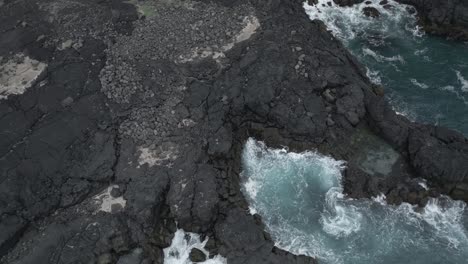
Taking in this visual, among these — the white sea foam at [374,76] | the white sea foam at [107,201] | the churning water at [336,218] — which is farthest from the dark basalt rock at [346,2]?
the white sea foam at [107,201]

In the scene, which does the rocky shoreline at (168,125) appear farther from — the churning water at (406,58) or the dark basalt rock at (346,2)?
the dark basalt rock at (346,2)

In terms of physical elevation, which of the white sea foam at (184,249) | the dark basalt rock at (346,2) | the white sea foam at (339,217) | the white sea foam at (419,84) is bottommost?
the white sea foam at (184,249)

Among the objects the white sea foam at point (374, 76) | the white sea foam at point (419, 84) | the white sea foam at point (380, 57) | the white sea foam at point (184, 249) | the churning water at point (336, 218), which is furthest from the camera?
the white sea foam at point (380, 57)

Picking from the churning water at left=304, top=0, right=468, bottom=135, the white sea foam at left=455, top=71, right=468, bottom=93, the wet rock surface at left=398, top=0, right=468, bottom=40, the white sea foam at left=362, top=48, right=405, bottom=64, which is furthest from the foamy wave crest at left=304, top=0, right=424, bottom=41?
the white sea foam at left=455, top=71, right=468, bottom=93

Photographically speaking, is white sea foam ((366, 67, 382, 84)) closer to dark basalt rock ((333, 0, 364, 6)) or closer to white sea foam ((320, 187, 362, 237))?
dark basalt rock ((333, 0, 364, 6))

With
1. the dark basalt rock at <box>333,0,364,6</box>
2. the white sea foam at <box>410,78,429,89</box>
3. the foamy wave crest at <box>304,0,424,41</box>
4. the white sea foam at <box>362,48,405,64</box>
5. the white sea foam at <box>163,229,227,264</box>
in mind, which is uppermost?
→ the dark basalt rock at <box>333,0,364,6</box>
